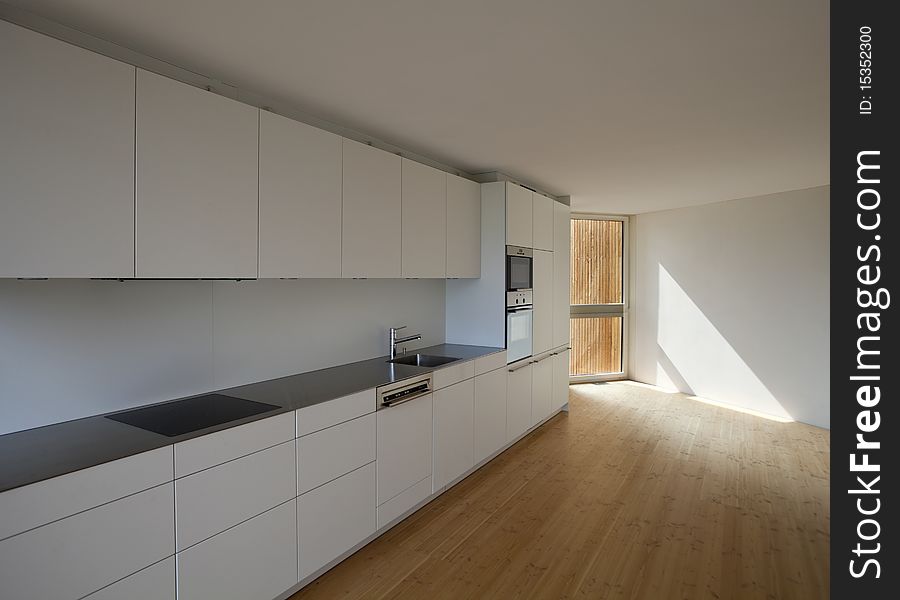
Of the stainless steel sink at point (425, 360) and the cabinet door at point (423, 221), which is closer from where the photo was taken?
the cabinet door at point (423, 221)

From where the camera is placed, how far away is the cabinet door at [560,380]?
5832 mm

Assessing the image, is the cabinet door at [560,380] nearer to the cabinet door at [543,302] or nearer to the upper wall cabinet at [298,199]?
the cabinet door at [543,302]

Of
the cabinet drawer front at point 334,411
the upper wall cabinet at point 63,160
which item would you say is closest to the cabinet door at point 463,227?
the cabinet drawer front at point 334,411

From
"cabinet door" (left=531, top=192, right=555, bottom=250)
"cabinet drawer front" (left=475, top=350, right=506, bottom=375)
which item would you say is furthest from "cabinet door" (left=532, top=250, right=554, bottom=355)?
"cabinet drawer front" (left=475, top=350, right=506, bottom=375)

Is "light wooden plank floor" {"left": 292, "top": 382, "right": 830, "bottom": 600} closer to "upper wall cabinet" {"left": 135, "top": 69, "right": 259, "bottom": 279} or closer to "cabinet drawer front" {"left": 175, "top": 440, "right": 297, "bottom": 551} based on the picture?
"cabinet drawer front" {"left": 175, "top": 440, "right": 297, "bottom": 551}

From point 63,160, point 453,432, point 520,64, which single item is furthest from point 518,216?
point 63,160

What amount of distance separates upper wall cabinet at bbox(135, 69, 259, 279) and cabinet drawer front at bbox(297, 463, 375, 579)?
117 centimetres

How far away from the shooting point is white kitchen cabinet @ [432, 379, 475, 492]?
360 centimetres

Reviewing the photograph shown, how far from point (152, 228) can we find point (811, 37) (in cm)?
279

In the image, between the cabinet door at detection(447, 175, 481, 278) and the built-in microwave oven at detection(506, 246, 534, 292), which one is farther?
the built-in microwave oven at detection(506, 246, 534, 292)

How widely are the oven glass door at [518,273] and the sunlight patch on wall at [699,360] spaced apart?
3206 mm
